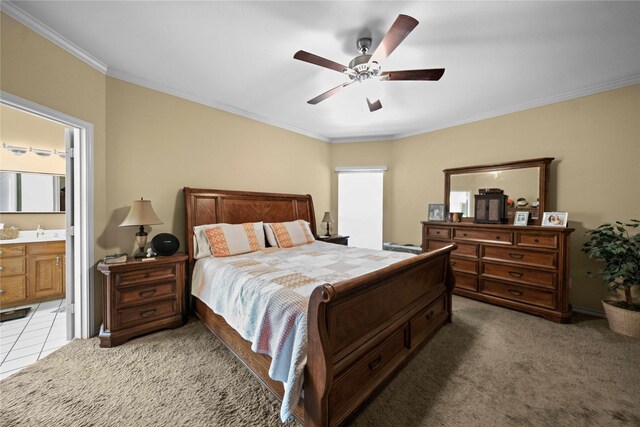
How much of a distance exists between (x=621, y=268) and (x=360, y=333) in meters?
2.96

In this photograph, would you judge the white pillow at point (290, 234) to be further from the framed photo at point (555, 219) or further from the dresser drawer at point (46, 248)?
the framed photo at point (555, 219)

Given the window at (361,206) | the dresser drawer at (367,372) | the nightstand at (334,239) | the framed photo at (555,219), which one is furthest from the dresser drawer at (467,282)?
the dresser drawer at (367,372)

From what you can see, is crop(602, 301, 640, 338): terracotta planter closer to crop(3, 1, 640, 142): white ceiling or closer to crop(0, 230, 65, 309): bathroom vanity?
crop(3, 1, 640, 142): white ceiling

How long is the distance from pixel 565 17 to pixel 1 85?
4.22m

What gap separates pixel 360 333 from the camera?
1.66 m

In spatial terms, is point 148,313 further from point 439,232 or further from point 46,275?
point 439,232

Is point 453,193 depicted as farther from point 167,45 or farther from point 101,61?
point 101,61

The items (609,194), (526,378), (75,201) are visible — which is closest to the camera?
(526,378)

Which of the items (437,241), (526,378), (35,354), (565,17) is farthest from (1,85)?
(437,241)

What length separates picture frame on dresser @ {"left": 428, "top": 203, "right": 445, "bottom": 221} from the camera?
422 cm

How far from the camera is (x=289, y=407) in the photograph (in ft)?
4.42

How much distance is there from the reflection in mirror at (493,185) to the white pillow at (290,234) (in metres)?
2.46

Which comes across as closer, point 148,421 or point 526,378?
point 148,421

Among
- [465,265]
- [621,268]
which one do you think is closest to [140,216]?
[465,265]
